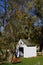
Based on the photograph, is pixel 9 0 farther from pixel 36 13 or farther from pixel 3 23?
pixel 36 13

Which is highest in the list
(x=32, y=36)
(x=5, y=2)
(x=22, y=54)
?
(x=5, y=2)

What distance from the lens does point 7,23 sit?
25.2 m

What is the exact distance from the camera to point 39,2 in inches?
1688

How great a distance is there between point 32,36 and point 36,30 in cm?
212

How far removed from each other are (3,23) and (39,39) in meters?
29.2

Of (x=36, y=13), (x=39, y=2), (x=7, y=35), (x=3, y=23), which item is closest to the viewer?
(x=3, y=23)

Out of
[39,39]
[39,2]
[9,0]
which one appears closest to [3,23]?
[9,0]

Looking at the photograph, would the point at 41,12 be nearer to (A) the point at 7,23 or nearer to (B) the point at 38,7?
(B) the point at 38,7

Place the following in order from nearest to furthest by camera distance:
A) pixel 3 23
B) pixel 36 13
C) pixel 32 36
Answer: pixel 3 23 → pixel 36 13 → pixel 32 36

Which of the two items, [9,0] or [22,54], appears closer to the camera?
[9,0]

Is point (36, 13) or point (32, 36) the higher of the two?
point (36, 13)

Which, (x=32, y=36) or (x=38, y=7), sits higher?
(x=38, y=7)

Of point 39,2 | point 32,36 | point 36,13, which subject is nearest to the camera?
point 39,2

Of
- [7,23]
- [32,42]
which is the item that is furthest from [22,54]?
[7,23]
